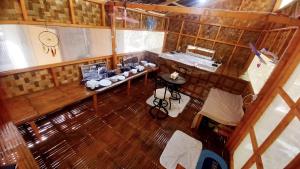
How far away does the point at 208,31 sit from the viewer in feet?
19.7

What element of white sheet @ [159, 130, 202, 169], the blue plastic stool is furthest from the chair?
the blue plastic stool

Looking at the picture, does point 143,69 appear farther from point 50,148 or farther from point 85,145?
point 50,148

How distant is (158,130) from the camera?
3105mm

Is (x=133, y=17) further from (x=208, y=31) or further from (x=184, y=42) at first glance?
(x=208, y=31)

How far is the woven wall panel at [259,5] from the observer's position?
16.0 feet

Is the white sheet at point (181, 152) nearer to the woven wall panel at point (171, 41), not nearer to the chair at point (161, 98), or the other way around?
the chair at point (161, 98)

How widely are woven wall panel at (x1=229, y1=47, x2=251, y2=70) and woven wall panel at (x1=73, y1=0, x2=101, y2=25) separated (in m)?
5.59

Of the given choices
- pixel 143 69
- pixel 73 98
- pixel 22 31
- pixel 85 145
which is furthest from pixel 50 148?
pixel 143 69

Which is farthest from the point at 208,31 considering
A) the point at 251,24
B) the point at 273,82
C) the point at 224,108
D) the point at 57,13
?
the point at 57,13

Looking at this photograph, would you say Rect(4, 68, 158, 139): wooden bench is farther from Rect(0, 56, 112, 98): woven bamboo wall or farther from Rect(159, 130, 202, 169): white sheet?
Rect(159, 130, 202, 169): white sheet

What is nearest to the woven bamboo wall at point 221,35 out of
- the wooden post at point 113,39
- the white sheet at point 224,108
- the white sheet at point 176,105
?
the white sheet at point 224,108

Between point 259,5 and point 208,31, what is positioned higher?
point 259,5

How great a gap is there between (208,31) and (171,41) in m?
1.92

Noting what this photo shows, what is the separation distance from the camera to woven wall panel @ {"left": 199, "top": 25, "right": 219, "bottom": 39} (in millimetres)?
5875
